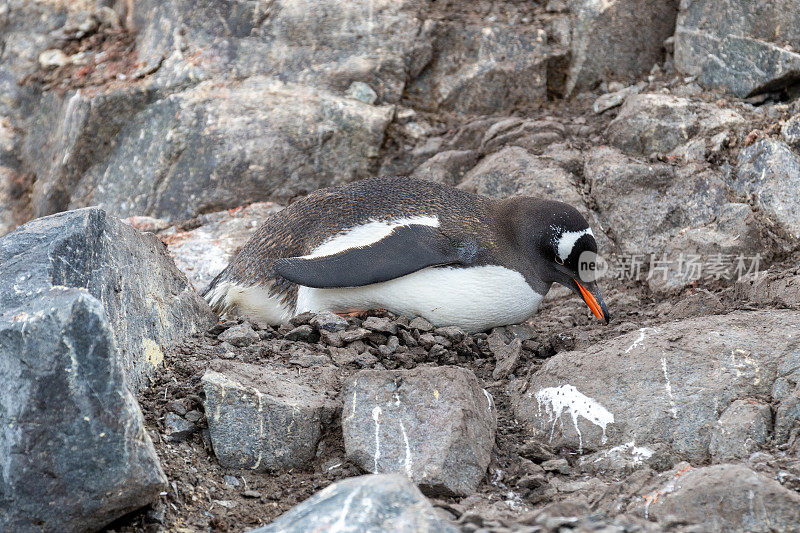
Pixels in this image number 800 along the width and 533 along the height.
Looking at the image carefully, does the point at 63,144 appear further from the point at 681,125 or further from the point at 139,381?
the point at 681,125

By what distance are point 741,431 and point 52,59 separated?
6005mm

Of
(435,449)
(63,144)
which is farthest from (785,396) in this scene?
(63,144)

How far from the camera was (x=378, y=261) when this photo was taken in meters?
4.20

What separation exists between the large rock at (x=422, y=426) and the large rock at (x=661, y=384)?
351mm

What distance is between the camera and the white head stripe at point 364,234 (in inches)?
171

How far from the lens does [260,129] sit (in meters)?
6.12

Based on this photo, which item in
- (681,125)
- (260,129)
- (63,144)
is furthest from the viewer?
(63,144)

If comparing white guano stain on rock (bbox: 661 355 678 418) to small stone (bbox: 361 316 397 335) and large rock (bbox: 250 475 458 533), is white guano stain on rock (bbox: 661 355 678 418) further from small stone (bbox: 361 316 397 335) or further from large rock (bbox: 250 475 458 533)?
large rock (bbox: 250 475 458 533)

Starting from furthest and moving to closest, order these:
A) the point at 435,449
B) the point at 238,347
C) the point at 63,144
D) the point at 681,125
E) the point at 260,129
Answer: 1. the point at 63,144
2. the point at 260,129
3. the point at 681,125
4. the point at 238,347
5. the point at 435,449

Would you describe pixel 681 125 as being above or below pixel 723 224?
above

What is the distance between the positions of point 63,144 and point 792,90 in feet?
17.2

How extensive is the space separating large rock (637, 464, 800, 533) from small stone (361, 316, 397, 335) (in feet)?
5.58

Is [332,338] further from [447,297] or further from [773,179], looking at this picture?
[773,179]

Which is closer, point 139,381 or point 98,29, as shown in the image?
point 139,381
